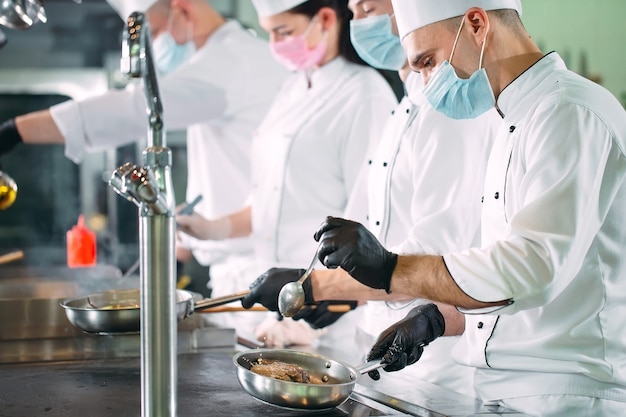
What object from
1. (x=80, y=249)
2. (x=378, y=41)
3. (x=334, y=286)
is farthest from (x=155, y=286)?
(x=80, y=249)

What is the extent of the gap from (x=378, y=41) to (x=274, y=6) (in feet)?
2.22

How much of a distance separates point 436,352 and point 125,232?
11.1 ft

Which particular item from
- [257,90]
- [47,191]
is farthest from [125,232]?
[257,90]

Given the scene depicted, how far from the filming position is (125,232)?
204 inches

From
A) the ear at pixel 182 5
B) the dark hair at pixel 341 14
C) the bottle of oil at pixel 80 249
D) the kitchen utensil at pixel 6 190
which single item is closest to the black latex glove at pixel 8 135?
the bottle of oil at pixel 80 249

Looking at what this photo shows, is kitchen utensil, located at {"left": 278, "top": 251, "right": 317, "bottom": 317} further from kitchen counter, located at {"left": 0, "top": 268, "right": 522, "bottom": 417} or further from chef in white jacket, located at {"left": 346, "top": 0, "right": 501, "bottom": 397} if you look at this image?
chef in white jacket, located at {"left": 346, "top": 0, "right": 501, "bottom": 397}

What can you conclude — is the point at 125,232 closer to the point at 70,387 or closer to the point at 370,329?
the point at 370,329

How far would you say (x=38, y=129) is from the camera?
3297 mm

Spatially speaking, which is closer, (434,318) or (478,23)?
(478,23)

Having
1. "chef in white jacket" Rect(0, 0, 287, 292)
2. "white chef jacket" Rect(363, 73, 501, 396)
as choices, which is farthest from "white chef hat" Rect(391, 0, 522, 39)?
"chef in white jacket" Rect(0, 0, 287, 292)

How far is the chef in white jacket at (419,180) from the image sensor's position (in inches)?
80.4

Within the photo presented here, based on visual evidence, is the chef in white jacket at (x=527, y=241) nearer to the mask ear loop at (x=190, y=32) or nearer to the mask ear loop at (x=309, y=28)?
the mask ear loop at (x=309, y=28)

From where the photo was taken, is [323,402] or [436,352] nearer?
[323,402]

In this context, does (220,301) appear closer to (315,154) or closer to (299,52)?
(315,154)
